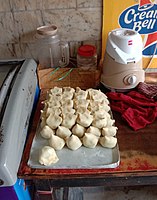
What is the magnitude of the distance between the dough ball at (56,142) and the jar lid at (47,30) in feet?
1.47

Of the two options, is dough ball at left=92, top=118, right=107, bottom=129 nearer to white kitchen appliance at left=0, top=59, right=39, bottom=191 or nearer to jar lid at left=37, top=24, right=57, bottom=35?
white kitchen appliance at left=0, top=59, right=39, bottom=191

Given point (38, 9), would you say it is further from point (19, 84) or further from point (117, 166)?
point (117, 166)

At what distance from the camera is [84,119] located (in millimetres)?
743

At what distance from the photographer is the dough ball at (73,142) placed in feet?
2.30

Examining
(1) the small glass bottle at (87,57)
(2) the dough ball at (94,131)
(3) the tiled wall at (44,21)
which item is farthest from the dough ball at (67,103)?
(3) the tiled wall at (44,21)

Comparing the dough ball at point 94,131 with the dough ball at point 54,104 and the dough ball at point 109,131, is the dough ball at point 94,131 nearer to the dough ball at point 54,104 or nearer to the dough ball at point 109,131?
the dough ball at point 109,131

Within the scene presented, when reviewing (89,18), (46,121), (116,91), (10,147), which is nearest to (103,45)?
(89,18)

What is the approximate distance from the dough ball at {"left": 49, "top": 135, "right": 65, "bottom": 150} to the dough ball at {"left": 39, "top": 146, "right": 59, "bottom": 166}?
0.08ft

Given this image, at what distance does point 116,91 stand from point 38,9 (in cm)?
46

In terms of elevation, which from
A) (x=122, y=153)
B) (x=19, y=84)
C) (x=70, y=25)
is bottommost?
(x=122, y=153)

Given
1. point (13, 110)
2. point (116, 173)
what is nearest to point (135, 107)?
point (116, 173)

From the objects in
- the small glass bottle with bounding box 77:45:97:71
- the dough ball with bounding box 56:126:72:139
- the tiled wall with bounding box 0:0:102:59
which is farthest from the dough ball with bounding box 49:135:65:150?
the tiled wall with bounding box 0:0:102:59

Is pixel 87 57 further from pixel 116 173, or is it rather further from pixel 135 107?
pixel 116 173

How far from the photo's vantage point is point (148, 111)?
852 mm
